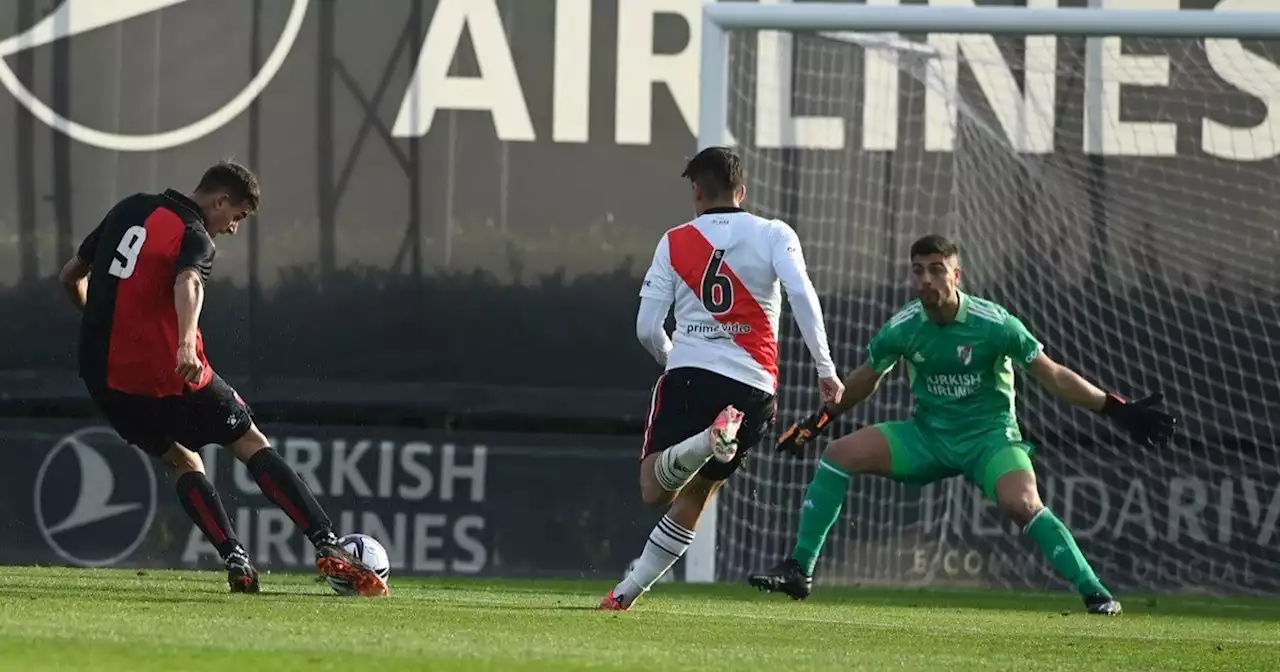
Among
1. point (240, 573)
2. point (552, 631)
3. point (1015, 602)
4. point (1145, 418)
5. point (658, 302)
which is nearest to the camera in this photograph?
point (552, 631)

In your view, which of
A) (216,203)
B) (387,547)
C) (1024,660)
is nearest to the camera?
(1024,660)

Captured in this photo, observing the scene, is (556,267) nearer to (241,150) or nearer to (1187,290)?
(241,150)

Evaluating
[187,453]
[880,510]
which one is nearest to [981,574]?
[880,510]

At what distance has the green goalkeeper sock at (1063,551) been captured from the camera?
836cm

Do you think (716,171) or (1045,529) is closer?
(716,171)

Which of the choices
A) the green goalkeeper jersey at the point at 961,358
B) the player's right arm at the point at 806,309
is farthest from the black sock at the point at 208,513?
the green goalkeeper jersey at the point at 961,358

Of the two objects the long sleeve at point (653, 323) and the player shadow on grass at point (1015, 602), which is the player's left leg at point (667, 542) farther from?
the player shadow on grass at point (1015, 602)

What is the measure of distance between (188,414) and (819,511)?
2.85 metres

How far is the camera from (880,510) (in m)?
10.7

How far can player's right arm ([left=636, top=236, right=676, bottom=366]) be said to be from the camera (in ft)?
23.1

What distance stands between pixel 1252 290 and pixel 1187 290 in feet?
1.13

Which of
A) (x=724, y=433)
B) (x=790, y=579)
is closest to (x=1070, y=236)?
(x=790, y=579)

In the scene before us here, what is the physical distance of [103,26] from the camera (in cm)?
1050

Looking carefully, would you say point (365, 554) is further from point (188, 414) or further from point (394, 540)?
point (394, 540)
